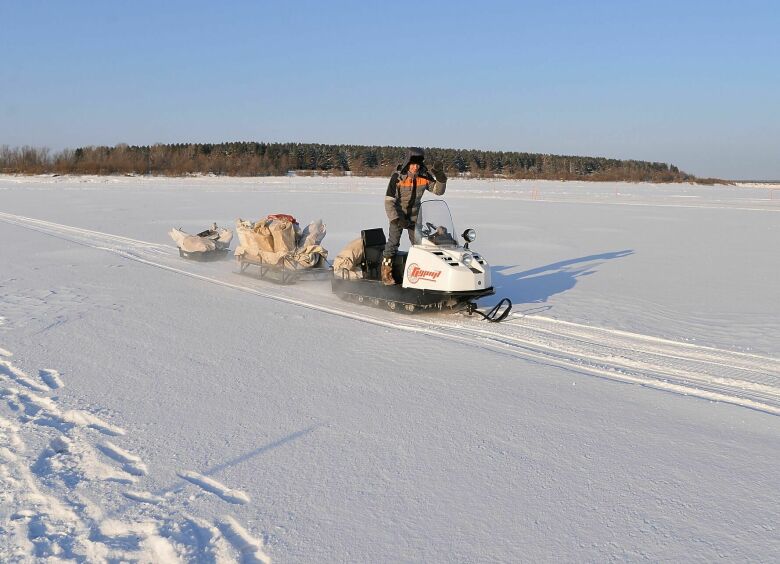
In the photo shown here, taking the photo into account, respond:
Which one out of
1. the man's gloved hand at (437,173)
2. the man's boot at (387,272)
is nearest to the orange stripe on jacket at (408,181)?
the man's gloved hand at (437,173)

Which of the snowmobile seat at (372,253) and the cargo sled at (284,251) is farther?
the cargo sled at (284,251)

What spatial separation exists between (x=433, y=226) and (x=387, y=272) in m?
0.75

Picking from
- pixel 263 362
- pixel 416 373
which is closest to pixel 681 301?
pixel 416 373

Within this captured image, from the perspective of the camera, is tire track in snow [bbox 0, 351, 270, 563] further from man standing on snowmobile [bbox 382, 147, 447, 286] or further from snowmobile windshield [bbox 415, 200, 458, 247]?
man standing on snowmobile [bbox 382, 147, 447, 286]

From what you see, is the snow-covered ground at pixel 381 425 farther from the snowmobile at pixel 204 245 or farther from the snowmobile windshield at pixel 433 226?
the snowmobile at pixel 204 245

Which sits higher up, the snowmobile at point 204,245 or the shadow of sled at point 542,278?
the snowmobile at point 204,245

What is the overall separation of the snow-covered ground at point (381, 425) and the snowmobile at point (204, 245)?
213 centimetres

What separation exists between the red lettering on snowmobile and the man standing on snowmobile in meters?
0.39

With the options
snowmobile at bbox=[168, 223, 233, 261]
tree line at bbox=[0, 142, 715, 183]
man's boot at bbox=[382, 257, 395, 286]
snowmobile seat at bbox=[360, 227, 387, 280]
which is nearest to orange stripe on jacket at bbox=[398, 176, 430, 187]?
snowmobile seat at bbox=[360, 227, 387, 280]

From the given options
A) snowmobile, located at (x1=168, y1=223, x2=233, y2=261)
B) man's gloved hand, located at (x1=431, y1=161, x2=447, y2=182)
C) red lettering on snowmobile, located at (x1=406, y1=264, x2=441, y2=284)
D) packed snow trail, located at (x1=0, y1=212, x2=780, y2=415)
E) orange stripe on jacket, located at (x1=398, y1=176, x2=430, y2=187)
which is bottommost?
packed snow trail, located at (x1=0, y1=212, x2=780, y2=415)

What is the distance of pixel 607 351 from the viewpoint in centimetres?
606

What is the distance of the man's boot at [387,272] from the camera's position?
7.76 meters

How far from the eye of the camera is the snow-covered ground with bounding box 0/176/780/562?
9.85 ft

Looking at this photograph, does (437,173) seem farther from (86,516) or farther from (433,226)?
(86,516)
